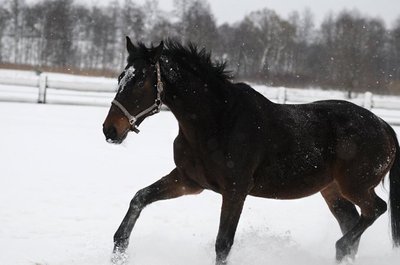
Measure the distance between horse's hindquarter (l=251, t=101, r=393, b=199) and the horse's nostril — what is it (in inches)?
49.9

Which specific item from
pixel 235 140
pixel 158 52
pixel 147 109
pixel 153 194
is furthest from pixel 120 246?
pixel 158 52

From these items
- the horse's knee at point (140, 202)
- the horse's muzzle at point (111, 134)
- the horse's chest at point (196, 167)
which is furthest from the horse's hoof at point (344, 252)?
the horse's muzzle at point (111, 134)

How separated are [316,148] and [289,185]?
1.41 feet

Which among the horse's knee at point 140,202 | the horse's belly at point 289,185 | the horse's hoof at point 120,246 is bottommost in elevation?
the horse's hoof at point 120,246

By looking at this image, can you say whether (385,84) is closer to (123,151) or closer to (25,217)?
(123,151)

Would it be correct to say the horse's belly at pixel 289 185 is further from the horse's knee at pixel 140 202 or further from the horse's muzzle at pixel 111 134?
the horse's muzzle at pixel 111 134

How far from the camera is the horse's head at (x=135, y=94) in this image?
3.59 m

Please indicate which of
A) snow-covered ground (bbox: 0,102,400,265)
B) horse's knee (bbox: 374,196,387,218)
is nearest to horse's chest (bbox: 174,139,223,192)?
snow-covered ground (bbox: 0,102,400,265)

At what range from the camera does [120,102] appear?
11.9 feet

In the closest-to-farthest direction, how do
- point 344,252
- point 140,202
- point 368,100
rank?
point 140,202 → point 344,252 → point 368,100

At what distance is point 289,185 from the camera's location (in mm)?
4305

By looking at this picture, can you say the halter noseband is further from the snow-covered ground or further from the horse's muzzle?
the snow-covered ground

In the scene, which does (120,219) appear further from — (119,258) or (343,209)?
(343,209)

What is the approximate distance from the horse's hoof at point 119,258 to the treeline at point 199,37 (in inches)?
1749
